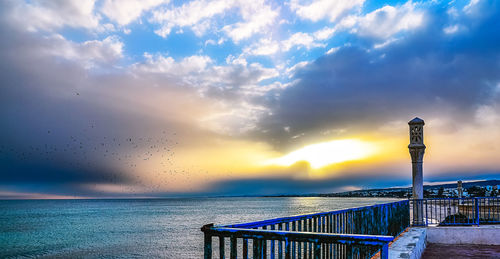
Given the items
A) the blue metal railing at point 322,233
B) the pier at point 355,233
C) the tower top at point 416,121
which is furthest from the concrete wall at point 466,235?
the tower top at point 416,121

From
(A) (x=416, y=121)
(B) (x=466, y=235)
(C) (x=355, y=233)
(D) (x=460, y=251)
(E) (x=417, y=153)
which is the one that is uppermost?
(A) (x=416, y=121)

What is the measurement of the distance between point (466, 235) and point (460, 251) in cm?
169

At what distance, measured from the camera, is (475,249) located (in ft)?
35.9

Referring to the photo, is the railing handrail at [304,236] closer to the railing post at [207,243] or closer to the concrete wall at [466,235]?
the railing post at [207,243]

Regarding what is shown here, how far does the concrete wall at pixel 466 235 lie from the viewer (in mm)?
11820

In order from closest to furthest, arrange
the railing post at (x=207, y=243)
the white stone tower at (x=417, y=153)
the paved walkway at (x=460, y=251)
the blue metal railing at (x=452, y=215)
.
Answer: the railing post at (x=207, y=243)
the paved walkway at (x=460, y=251)
the blue metal railing at (x=452, y=215)
the white stone tower at (x=417, y=153)

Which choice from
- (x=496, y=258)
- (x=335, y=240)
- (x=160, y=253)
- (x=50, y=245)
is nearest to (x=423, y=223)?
(x=496, y=258)

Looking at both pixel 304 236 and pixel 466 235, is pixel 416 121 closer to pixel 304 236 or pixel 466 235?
pixel 466 235

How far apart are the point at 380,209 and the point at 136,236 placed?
47.3m

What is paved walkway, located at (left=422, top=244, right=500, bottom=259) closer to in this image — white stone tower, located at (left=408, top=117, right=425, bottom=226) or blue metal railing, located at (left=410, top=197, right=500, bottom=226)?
blue metal railing, located at (left=410, top=197, right=500, bottom=226)

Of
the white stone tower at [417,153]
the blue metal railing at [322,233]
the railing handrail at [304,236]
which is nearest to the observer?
the railing handrail at [304,236]

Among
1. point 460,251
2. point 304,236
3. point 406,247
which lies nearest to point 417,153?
point 460,251

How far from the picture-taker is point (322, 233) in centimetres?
302

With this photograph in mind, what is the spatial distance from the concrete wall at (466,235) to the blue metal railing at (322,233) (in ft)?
3.45
